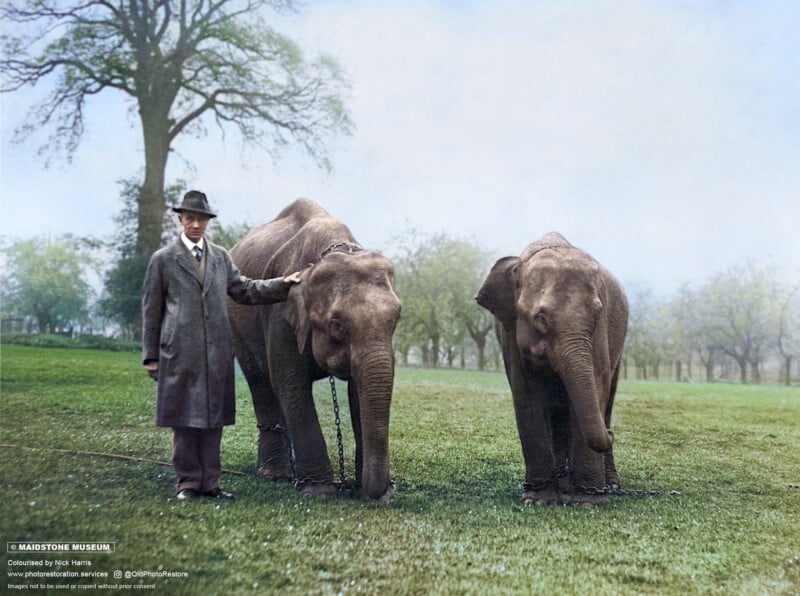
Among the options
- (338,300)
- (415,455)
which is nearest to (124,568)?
(338,300)

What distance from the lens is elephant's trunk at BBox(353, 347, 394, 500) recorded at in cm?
404

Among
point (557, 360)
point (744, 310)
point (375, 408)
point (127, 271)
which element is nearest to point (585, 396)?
point (557, 360)

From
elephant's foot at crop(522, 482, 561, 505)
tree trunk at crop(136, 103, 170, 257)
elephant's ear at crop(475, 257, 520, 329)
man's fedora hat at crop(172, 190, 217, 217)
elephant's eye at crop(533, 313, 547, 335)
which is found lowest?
elephant's foot at crop(522, 482, 561, 505)

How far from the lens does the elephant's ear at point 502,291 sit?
5008mm

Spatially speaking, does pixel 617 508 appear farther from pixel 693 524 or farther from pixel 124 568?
pixel 124 568

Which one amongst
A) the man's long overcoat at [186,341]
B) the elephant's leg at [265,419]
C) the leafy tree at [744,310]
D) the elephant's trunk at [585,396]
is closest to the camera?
the man's long overcoat at [186,341]

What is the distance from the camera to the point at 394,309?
4.13 meters

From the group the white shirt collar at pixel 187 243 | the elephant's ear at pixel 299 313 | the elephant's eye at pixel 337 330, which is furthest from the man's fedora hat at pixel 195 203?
the elephant's eye at pixel 337 330

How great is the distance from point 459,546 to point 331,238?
2.01 m

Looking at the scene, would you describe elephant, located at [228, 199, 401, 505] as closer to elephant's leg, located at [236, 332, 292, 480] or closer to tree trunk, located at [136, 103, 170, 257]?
elephant's leg, located at [236, 332, 292, 480]

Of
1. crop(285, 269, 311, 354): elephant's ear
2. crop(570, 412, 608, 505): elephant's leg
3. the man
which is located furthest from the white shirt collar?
crop(570, 412, 608, 505): elephant's leg

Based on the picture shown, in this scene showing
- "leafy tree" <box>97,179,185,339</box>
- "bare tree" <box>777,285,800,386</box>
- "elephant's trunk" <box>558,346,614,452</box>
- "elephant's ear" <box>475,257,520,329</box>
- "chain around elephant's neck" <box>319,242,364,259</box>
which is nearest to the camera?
"elephant's trunk" <box>558,346,614,452</box>

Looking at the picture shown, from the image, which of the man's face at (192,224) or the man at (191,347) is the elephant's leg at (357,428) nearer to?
the man at (191,347)

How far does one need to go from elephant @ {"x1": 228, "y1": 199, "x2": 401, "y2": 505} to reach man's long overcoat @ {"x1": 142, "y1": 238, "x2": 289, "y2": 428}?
1.94 ft
